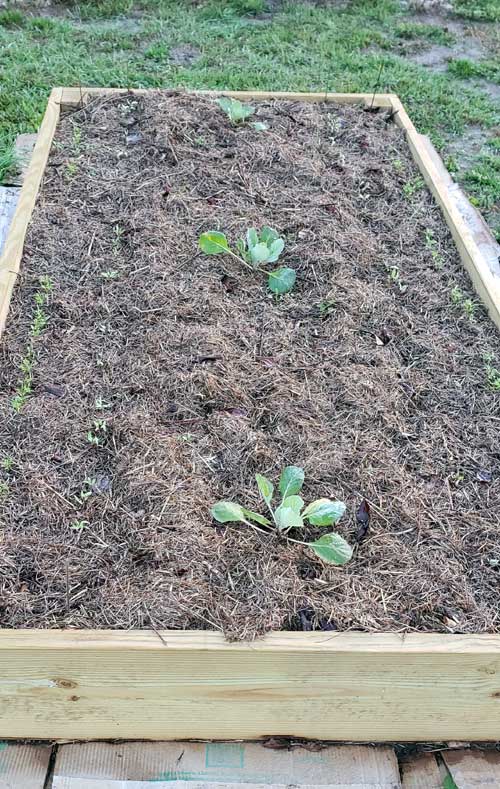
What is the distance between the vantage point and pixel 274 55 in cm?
528

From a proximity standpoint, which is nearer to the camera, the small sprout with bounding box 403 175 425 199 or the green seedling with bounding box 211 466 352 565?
the green seedling with bounding box 211 466 352 565

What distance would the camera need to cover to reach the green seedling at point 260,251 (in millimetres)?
2656

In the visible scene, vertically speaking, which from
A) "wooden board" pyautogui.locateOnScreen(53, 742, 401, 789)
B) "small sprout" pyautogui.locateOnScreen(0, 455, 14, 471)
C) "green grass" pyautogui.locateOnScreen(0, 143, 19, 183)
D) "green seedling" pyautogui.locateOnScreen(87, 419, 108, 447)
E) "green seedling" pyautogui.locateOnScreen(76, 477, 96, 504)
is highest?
"green seedling" pyautogui.locateOnScreen(87, 419, 108, 447)

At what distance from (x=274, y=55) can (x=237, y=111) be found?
7.14ft

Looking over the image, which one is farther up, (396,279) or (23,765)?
(396,279)

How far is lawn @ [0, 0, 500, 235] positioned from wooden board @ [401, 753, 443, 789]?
294cm

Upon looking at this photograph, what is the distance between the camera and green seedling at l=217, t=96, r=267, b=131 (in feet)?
11.4

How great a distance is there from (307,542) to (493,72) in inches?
191

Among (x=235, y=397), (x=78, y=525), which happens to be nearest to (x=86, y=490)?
(x=78, y=525)

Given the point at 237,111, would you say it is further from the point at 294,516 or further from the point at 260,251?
the point at 294,516

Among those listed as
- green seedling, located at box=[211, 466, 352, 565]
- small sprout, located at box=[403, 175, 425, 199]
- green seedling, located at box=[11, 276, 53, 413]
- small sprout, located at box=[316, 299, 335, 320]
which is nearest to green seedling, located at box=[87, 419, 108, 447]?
green seedling, located at box=[11, 276, 53, 413]

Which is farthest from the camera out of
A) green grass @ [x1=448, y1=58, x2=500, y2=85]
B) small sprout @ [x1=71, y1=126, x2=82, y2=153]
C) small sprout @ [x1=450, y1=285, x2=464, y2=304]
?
green grass @ [x1=448, y1=58, x2=500, y2=85]

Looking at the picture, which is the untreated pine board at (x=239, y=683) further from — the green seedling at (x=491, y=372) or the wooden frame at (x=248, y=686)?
the green seedling at (x=491, y=372)

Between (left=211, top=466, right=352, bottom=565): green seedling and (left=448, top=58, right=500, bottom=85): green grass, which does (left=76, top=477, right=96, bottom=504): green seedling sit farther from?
(left=448, top=58, right=500, bottom=85): green grass
